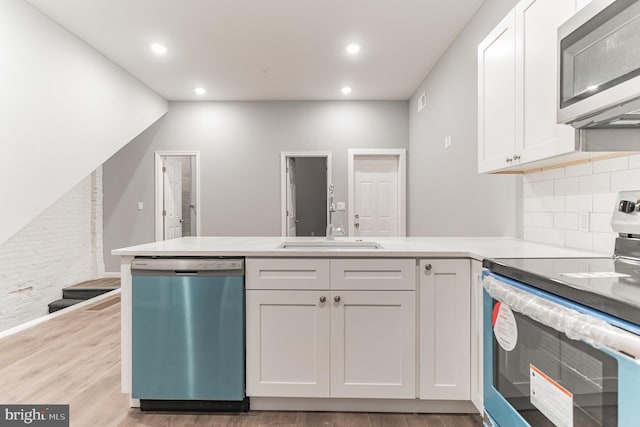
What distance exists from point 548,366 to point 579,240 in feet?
3.65

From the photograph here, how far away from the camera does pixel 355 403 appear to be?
80.8 inches

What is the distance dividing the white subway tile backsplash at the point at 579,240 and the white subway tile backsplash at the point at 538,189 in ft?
0.93

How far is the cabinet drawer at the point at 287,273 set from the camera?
6.49 feet

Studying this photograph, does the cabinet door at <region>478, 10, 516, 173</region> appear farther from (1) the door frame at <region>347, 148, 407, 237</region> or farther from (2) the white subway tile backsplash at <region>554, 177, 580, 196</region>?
(1) the door frame at <region>347, 148, 407, 237</region>

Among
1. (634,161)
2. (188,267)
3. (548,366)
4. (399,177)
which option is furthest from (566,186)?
(399,177)

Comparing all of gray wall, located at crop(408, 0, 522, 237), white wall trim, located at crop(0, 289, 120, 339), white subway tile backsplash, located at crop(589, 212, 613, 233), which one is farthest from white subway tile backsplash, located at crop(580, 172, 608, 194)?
white wall trim, located at crop(0, 289, 120, 339)

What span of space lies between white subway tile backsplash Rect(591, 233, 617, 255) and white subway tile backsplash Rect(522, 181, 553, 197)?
0.43m

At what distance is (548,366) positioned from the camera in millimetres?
1028

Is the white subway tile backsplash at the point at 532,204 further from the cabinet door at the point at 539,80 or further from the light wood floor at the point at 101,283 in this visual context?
the light wood floor at the point at 101,283

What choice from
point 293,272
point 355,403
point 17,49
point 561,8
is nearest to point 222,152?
point 17,49

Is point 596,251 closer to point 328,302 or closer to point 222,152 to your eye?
point 328,302

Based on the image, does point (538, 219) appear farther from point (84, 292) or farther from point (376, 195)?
point (84, 292)

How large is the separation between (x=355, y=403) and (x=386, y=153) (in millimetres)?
4214

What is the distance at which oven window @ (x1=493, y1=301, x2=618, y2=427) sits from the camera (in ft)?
2.69
